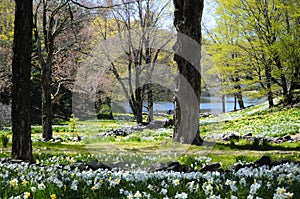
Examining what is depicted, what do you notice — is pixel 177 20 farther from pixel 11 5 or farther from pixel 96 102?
pixel 96 102

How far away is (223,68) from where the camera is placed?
90.3ft

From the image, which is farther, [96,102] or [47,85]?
[96,102]

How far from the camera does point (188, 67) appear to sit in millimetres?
11469

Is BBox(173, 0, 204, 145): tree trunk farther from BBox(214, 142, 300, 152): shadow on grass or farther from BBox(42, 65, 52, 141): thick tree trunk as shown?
BBox(42, 65, 52, 141): thick tree trunk

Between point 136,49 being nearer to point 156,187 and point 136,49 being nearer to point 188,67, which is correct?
point 188,67

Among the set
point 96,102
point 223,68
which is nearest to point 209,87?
point 223,68

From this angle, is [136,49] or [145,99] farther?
[145,99]

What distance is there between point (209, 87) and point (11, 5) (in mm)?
22450

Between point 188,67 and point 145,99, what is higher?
point 188,67

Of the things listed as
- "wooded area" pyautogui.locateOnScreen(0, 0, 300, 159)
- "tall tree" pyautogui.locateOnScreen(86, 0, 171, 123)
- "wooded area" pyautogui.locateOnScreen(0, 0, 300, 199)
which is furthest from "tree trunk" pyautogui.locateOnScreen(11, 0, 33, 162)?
"tall tree" pyautogui.locateOnScreen(86, 0, 171, 123)

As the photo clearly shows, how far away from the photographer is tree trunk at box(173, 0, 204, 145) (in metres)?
11.3

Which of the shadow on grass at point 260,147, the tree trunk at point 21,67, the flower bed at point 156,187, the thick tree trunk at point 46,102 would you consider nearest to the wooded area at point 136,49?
the thick tree trunk at point 46,102

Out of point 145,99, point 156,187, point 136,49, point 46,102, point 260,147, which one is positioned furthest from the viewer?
point 145,99

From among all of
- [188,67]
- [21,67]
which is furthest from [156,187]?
[188,67]
